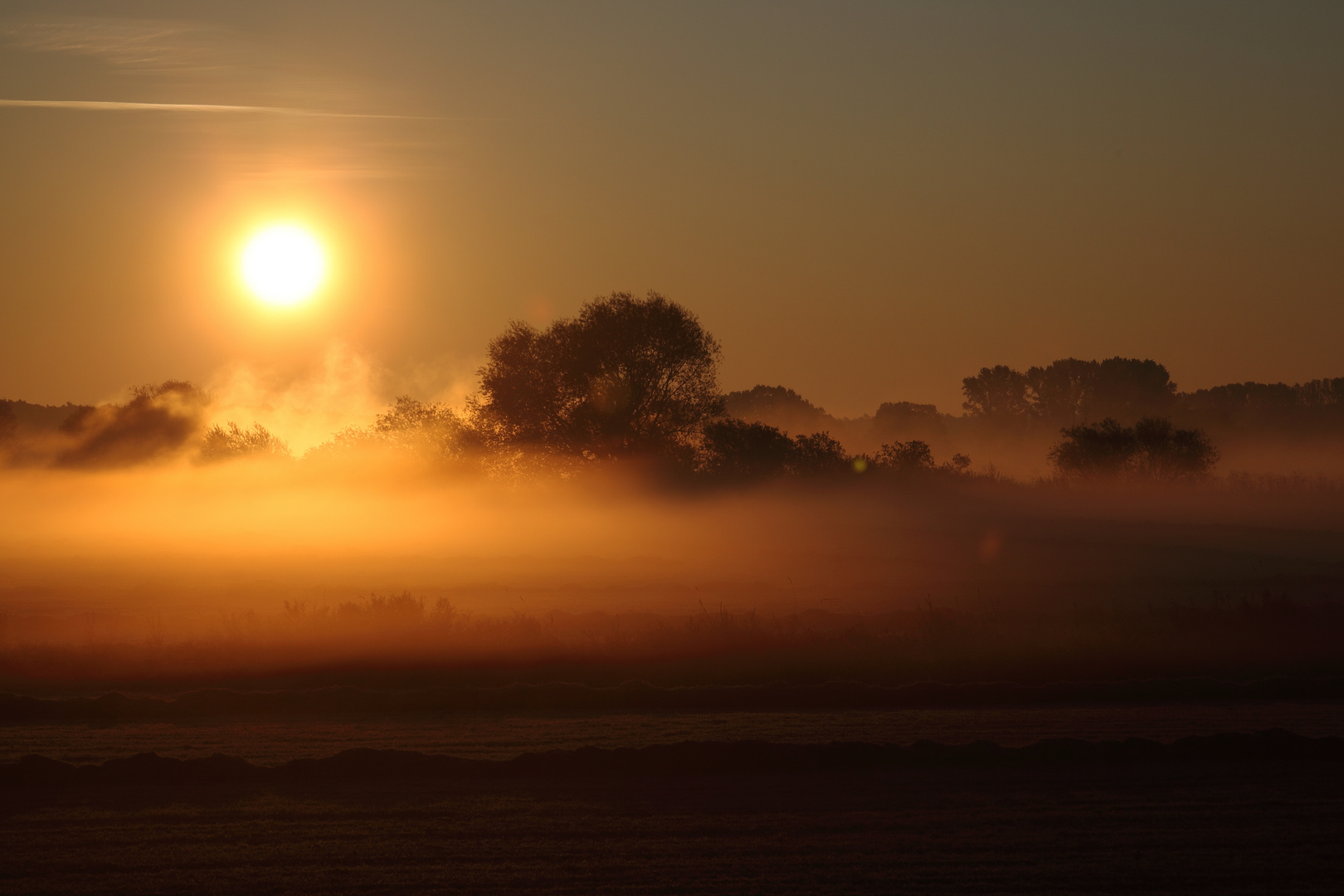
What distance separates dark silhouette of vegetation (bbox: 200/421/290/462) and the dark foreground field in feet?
288

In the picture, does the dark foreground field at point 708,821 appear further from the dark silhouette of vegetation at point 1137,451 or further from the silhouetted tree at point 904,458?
the dark silhouette of vegetation at point 1137,451

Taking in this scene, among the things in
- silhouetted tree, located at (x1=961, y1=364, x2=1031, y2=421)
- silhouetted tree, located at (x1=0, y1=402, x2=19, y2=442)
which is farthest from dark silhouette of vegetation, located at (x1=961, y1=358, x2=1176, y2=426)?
silhouetted tree, located at (x1=0, y1=402, x2=19, y2=442)

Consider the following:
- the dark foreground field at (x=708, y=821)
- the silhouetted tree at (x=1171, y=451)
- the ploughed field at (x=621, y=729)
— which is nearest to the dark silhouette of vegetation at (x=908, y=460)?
the silhouetted tree at (x=1171, y=451)

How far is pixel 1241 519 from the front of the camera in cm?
5444

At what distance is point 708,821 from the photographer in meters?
12.2

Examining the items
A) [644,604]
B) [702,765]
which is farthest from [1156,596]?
[702,765]

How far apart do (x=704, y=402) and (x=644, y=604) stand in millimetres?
23525

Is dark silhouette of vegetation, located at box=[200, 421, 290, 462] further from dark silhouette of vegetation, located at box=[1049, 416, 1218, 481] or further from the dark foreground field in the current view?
the dark foreground field

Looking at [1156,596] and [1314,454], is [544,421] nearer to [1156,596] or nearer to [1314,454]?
[1156,596]

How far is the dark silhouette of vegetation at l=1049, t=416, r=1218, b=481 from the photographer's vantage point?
66.9m

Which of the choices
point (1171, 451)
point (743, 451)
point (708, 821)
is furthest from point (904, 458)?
point (708, 821)

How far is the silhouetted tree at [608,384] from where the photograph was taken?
56.5m

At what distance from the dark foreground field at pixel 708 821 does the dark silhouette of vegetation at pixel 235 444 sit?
8767 cm

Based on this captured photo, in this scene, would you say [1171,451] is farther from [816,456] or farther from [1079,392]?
[1079,392]
